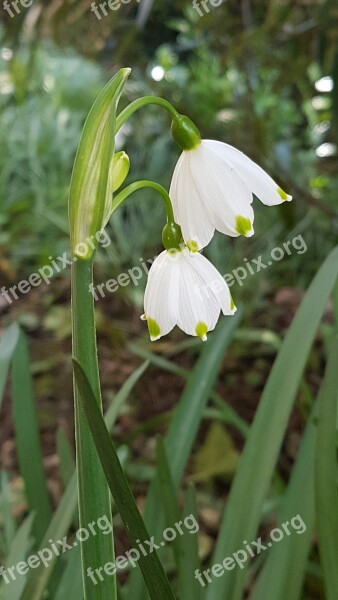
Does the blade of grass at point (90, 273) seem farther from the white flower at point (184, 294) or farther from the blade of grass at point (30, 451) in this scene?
the blade of grass at point (30, 451)

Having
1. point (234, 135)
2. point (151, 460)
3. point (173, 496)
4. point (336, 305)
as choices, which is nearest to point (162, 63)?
point (234, 135)

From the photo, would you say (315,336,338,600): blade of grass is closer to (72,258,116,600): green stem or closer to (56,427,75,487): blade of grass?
(72,258,116,600): green stem

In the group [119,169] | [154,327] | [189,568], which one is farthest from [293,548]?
[119,169]

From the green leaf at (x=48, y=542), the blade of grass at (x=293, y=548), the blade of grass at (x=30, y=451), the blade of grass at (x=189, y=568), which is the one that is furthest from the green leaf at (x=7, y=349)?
the blade of grass at (x=293, y=548)

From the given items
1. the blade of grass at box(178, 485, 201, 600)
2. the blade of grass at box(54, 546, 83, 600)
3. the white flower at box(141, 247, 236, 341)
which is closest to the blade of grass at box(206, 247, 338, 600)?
the blade of grass at box(178, 485, 201, 600)

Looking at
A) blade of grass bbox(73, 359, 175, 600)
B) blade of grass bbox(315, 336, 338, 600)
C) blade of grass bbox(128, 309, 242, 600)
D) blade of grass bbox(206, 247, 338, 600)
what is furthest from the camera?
blade of grass bbox(128, 309, 242, 600)

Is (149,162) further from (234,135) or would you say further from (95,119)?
(95,119)

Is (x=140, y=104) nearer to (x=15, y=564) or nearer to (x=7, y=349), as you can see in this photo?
(x=7, y=349)
